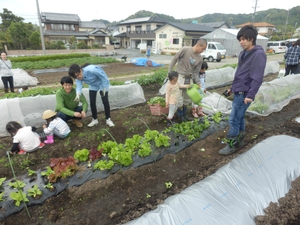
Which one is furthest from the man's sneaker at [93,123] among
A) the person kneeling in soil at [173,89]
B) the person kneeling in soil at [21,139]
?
the person kneeling in soil at [173,89]

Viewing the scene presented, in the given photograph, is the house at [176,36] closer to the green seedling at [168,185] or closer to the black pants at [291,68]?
the black pants at [291,68]

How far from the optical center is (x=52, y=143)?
146 inches

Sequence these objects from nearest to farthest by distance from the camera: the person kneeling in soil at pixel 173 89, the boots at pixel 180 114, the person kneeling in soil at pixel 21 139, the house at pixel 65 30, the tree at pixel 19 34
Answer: the person kneeling in soil at pixel 21 139
the person kneeling in soil at pixel 173 89
the boots at pixel 180 114
the tree at pixel 19 34
the house at pixel 65 30

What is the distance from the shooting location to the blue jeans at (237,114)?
296 cm

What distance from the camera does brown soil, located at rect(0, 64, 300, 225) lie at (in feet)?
7.08

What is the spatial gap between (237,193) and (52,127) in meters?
3.29

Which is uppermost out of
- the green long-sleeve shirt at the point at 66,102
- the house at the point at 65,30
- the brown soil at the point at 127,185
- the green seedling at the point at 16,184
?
the house at the point at 65,30

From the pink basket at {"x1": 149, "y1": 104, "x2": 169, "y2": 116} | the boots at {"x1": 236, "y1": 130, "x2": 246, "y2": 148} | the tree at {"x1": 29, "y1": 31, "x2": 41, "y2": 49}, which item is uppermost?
the tree at {"x1": 29, "y1": 31, "x2": 41, "y2": 49}

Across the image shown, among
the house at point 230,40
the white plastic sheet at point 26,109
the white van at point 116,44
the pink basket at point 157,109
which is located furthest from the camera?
the white van at point 116,44

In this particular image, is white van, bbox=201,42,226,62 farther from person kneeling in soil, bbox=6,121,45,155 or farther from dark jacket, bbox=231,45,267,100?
person kneeling in soil, bbox=6,121,45,155

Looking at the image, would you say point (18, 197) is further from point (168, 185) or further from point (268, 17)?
point (268, 17)

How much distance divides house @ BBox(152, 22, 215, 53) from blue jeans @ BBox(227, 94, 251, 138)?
77.0 feet

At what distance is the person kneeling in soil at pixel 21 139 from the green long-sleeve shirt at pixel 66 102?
68 cm

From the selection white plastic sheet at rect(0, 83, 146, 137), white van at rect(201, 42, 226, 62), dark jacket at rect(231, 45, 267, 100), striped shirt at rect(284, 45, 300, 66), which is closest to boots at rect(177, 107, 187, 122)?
dark jacket at rect(231, 45, 267, 100)
